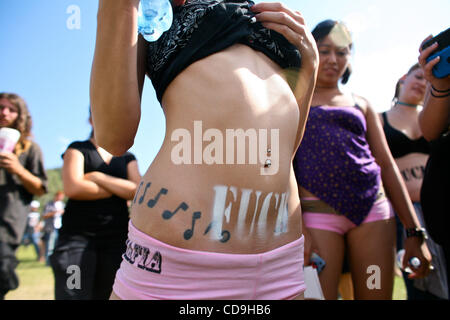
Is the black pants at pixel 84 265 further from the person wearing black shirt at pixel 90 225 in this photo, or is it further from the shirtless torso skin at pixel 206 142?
the shirtless torso skin at pixel 206 142

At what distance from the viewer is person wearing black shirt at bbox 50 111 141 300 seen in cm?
250

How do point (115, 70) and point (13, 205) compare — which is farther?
point (13, 205)

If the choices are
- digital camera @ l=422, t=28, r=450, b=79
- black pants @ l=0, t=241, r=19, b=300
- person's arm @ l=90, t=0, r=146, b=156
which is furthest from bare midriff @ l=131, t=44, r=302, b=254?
black pants @ l=0, t=241, r=19, b=300

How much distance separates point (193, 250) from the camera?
0.93 meters

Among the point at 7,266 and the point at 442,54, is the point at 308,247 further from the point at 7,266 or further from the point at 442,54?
the point at 7,266

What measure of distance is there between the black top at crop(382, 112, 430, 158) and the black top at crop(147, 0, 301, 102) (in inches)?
78.1

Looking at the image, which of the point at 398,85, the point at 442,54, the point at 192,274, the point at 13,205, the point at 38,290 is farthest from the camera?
the point at 38,290

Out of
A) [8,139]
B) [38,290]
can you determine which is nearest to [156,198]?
[8,139]

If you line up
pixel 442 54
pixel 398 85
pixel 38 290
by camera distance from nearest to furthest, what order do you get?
pixel 442 54 < pixel 398 85 < pixel 38 290

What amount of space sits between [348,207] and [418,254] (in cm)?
53

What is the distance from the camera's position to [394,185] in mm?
2199

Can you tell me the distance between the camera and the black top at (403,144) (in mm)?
2818

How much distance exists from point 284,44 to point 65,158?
2.21 metres
